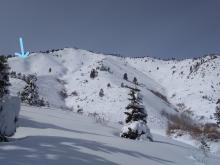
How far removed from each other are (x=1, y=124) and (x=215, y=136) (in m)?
35.9

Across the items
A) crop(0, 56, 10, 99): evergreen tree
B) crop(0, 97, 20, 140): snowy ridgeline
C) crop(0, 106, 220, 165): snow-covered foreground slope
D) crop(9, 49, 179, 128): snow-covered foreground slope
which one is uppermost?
crop(9, 49, 179, 128): snow-covered foreground slope

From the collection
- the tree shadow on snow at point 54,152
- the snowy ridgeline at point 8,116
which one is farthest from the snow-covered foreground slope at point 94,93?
the tree shadow on snow at point 54,152

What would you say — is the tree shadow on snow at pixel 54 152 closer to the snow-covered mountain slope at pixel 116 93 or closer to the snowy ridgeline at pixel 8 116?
the snowy ridgeline at pixel 8 116

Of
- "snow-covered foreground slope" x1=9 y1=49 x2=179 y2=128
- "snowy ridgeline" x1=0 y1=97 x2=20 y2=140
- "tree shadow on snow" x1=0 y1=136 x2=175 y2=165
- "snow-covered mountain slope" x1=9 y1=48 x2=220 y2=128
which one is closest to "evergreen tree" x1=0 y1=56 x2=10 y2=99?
"snowy ridgeline" x1=0 y1=97 x2=20 y2=140

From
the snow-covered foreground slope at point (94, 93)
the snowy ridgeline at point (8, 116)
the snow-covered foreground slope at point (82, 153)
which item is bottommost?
the snow-covered foreground slope at point (82, 153)

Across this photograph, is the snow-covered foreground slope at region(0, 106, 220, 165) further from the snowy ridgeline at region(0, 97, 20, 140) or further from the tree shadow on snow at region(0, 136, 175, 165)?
the snowy ridgeline at region(0, 97, 20, 140)

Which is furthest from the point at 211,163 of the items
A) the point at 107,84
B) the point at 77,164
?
the point at 107,84

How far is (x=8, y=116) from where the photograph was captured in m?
15.2

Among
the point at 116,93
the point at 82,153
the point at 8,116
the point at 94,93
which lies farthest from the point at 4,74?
the point at 94,93

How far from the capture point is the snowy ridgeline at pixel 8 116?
14.9 m

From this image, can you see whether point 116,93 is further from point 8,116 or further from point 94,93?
point 8,116

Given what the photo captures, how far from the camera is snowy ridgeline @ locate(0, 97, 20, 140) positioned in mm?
14883

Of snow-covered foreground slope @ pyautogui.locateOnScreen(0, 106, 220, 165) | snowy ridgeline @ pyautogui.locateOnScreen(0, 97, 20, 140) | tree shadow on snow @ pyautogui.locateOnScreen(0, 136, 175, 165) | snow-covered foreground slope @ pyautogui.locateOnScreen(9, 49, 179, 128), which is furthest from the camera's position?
snow-covered foreground slope @ pyautogui.locateOnScreen(9, 49, 179, 128)

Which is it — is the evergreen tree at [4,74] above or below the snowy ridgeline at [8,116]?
above
